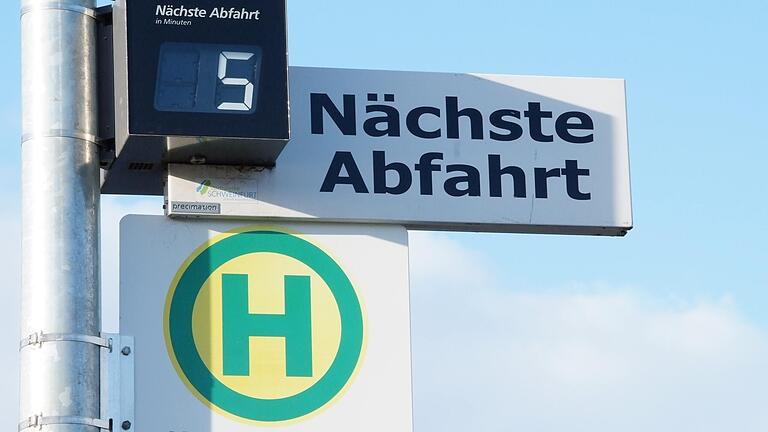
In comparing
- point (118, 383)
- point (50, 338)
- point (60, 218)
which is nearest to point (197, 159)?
point (60, 218)

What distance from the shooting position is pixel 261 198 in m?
9.05

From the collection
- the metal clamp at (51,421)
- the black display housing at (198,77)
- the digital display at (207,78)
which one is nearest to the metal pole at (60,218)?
the metal clamp at (51,421)

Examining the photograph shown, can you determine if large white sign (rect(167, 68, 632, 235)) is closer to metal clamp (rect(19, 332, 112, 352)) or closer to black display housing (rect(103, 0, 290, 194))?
black display housing (rect(103, 0, 290, 194))

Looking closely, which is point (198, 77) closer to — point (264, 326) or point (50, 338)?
point (264, 326)

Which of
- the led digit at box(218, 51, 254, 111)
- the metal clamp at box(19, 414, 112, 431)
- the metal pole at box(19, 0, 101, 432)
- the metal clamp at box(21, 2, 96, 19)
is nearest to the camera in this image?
the metal clamp at box(19, 414, 112, 431)

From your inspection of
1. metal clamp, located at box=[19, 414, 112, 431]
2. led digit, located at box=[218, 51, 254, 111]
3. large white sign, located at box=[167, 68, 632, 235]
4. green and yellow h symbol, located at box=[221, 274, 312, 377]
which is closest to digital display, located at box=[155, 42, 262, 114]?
led digit, located at box=[218, 51, 254, 111]

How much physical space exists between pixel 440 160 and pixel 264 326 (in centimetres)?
138

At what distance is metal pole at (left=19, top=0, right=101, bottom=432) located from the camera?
307 inches

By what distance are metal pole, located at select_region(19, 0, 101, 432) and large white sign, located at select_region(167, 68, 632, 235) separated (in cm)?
84

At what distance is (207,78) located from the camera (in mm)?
8508

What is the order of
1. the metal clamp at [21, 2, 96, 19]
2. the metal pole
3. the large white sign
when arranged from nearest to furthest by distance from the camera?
the metal pole < the metal clamp at [21, 2, 96, 19] < the large white sign

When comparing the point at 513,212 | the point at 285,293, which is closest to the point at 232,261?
the point at 285,293

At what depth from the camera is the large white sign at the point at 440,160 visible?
9102 mm

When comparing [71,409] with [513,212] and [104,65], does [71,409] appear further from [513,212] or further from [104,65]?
[513,212]
